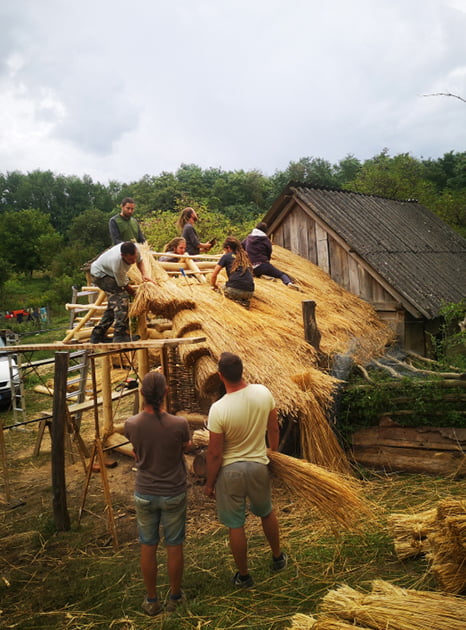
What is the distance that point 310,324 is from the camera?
663 cm

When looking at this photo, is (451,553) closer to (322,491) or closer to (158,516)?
(322,491)

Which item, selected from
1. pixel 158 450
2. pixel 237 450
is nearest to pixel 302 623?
pixel 237 450

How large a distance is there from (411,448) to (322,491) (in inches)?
107

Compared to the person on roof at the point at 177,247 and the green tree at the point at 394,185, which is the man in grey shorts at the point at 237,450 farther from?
the green tree at the point at 394,185

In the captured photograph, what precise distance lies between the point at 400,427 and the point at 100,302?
4.72 m

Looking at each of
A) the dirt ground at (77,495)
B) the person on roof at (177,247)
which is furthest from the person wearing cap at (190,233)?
the dirt ground at (77,495)

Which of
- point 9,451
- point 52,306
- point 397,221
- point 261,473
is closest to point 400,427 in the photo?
point 261,473

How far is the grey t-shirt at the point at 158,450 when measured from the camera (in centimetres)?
341

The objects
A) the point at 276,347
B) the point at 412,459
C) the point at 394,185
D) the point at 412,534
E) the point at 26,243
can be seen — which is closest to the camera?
the point at 412,534

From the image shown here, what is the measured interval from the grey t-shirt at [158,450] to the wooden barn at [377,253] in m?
6.74

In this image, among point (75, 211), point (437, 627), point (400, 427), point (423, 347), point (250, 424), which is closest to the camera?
point (437, 627)

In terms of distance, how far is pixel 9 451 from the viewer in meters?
8.66

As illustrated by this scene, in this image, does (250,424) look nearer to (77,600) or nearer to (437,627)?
(437,627)

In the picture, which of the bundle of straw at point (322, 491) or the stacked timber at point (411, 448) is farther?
the stacked timber at point (411, 448)
